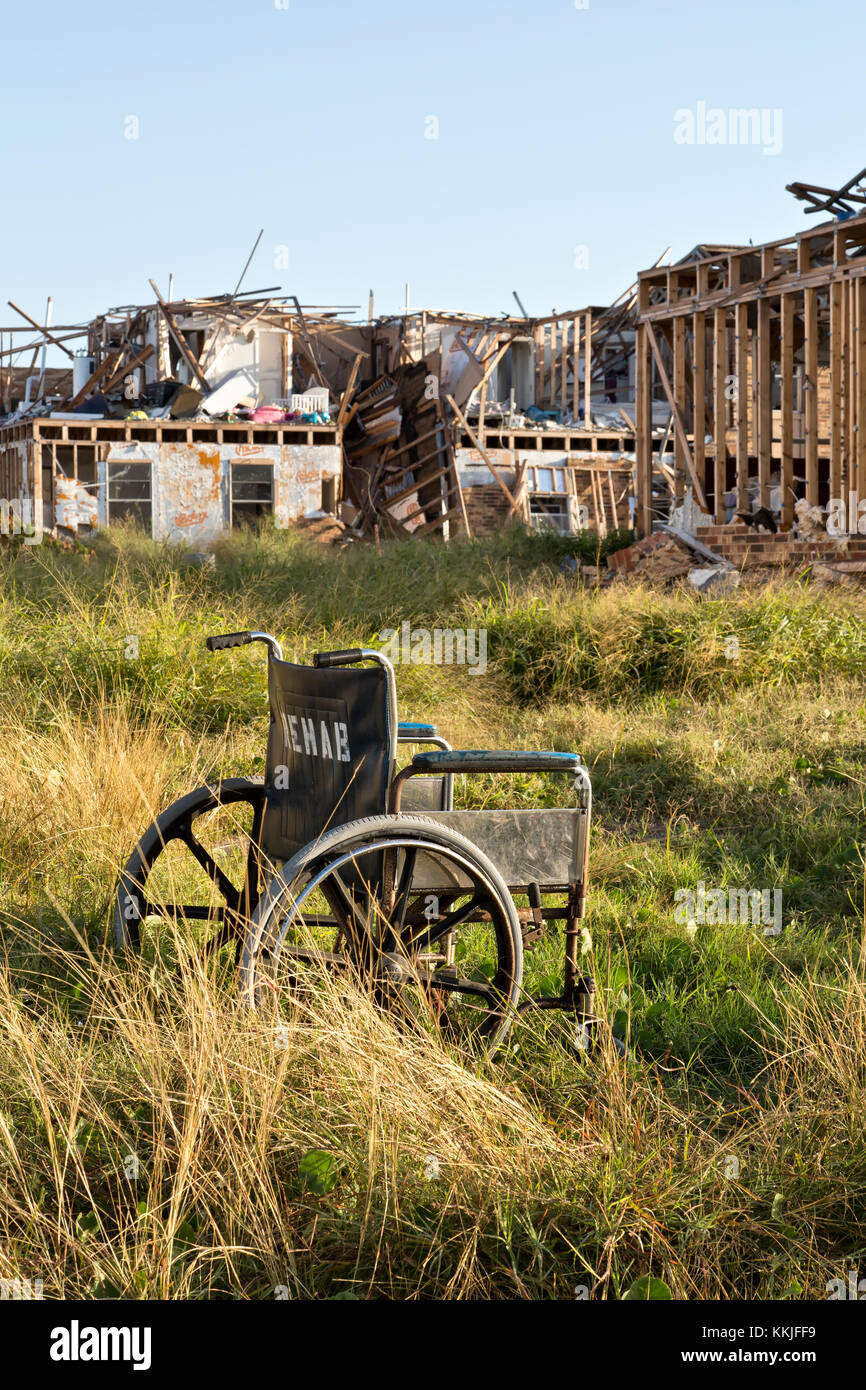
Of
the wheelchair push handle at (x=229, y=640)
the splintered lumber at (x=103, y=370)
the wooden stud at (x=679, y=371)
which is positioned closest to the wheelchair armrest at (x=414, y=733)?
the wheelchair push handle at (x=229, y=640)

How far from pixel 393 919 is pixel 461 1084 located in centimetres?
62

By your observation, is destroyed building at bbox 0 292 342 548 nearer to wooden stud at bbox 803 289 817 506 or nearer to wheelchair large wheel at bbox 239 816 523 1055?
wooden stud at bbox 803 289 817 506

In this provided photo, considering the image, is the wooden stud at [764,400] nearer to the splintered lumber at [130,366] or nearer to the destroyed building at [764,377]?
the destroyed building at [764,377]

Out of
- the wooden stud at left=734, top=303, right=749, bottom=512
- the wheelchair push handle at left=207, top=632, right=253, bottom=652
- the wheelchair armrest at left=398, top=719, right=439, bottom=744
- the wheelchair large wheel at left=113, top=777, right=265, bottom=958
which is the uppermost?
the wooden stud at left=734, top=303, right=749, bottom=512

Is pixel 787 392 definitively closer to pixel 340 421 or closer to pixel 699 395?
pixel 699 395

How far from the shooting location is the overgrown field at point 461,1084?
2457mm

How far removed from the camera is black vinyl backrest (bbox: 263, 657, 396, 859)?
337cm

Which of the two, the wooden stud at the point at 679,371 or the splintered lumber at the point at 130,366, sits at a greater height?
the splintered lumber at the point at 130,366

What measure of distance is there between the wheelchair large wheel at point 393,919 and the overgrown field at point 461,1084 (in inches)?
4.8

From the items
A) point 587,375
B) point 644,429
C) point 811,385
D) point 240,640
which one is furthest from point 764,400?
point 587,375

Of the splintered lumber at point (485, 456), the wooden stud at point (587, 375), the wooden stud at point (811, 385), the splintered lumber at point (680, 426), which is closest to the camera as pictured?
the wooden stud at point (811, 385)

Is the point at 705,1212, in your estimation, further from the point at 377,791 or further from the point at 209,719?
the point at 209,719

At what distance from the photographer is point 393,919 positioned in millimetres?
3273

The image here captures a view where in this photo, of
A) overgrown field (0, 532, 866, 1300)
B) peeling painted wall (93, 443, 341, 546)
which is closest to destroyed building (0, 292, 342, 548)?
peeling painted wall (93, 443, 341, 546)
